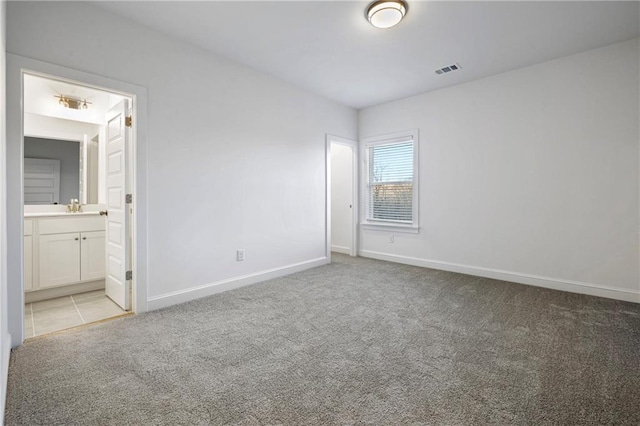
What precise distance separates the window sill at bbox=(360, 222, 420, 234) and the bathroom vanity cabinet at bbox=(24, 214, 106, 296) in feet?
12.7

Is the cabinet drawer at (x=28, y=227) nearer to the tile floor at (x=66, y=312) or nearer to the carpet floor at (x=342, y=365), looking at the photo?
the tile floor at (x=66, y=312)

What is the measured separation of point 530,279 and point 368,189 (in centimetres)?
271

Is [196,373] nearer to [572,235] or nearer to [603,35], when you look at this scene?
[572,235]

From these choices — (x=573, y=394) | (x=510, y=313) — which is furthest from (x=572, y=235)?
(x=573, y=394)

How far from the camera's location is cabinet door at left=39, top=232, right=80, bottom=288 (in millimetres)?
3213

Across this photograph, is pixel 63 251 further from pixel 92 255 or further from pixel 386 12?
pixel 386 12

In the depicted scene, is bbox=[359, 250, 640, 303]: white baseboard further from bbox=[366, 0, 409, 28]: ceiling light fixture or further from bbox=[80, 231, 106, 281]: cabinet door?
bbox=[80, 231, 106, 281]: cabinet door

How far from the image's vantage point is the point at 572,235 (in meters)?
3.42

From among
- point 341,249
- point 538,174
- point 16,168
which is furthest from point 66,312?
point 538,174

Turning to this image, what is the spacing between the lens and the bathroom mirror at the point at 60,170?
140 inches

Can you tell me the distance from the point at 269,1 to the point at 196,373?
2794 millimetres

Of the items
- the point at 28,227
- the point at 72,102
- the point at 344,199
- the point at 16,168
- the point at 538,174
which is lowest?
the point at 28,227

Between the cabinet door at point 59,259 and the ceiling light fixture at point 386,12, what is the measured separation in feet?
12.6

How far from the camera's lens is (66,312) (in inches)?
114
